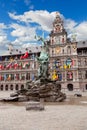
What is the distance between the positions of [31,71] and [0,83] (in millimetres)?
12645

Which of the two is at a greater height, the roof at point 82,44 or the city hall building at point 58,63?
the roof at point 82,44

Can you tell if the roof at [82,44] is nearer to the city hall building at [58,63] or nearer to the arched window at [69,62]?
the city hall building at [58,63]

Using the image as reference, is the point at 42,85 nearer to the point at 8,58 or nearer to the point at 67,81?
the point at 67,81

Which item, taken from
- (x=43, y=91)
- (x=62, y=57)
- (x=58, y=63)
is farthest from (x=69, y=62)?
(x=43, y=91)

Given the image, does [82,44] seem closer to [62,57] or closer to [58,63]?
[62,57]

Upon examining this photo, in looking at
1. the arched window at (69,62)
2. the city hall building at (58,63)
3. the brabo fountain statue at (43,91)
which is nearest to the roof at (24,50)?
the city hall building at (58,63)

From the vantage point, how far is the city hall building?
59.8 m

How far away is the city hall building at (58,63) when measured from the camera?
59772 millimetres

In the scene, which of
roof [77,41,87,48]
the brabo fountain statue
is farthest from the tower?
the brabo fountain statue

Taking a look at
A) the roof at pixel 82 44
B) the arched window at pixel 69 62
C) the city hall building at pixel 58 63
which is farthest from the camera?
the roof at pixel 82 44

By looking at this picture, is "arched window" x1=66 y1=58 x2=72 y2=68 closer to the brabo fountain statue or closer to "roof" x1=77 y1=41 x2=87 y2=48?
"roof" x1=77 y1=41 x2=87 y2=48

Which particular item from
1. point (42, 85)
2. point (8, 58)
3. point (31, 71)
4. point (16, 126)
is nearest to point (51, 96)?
point (42, 85)

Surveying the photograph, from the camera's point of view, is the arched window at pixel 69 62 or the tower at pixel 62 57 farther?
the arched window at pixel 69 62

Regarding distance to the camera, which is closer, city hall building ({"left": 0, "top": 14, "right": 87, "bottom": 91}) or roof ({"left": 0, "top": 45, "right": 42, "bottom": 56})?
city hall building ({"left": 0, "top": 14, "right": 87, "bottom": 91})
